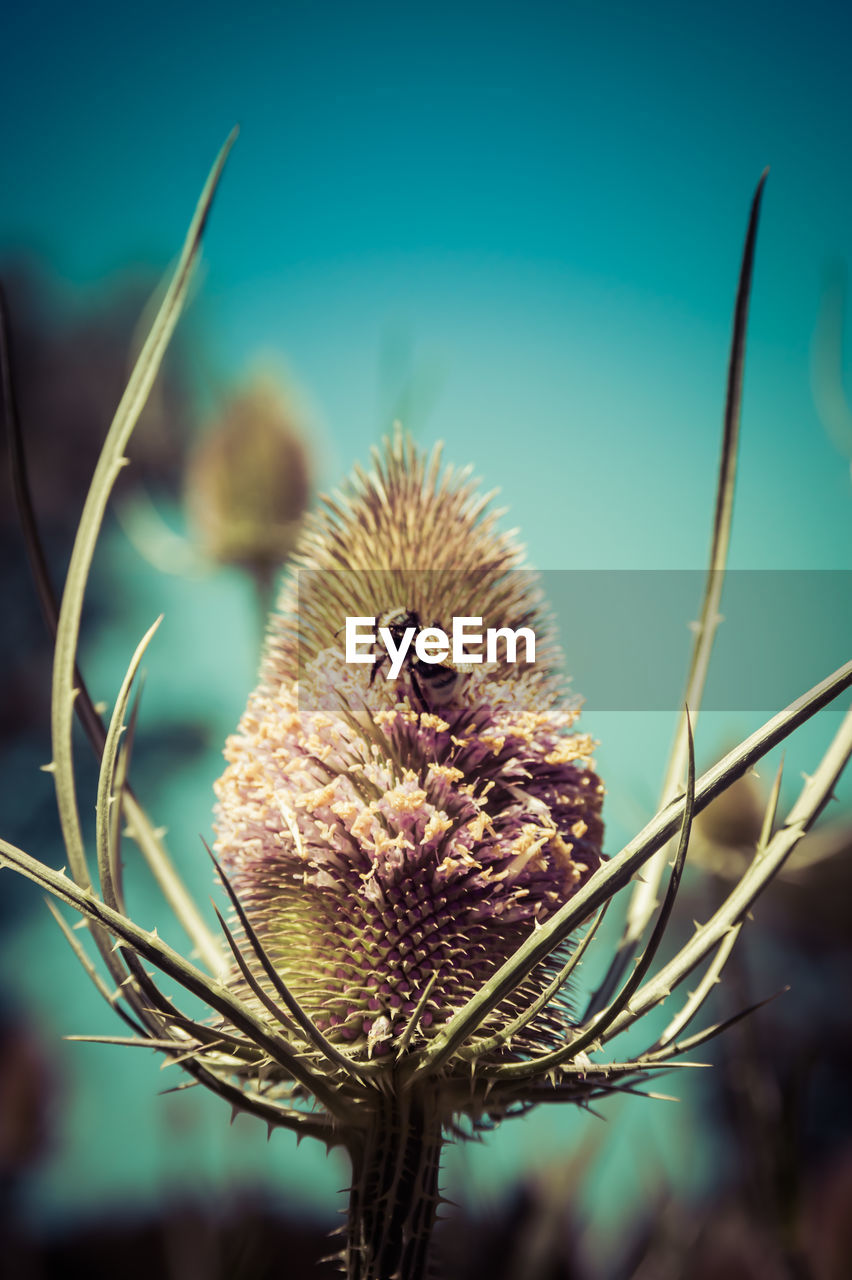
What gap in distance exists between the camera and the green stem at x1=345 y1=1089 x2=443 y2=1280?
1057 mm

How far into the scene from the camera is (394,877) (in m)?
1.12

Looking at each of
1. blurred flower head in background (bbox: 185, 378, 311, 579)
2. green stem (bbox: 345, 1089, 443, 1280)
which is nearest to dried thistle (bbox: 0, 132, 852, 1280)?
green stem (bbox: 345, 1089, 443, 1280)

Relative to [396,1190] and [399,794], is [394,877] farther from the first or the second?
[396,1190]

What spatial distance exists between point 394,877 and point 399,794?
113 mm

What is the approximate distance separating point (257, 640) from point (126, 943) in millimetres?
1776

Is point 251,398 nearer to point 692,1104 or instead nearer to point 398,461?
point 398,461

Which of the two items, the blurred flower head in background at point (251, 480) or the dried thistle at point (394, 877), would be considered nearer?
the dried thistle at point (394, 877)

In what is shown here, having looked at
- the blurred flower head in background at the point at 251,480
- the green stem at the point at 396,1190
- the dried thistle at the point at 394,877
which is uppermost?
the blurred flower head in background at the point at 251,480

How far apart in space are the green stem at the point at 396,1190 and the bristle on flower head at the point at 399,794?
0.39 feet

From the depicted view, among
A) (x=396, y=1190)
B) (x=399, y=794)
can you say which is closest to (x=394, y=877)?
(x=399, y=794)

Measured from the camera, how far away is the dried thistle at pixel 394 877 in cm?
105

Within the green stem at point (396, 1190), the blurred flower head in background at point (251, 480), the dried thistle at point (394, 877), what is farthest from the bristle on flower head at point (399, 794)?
the blurred flower head in background at point (251, 480)

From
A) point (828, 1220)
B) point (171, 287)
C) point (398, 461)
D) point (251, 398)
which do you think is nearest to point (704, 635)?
point (398, 461)

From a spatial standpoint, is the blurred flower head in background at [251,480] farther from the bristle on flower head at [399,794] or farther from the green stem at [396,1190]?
the green stem at [396,1190]
